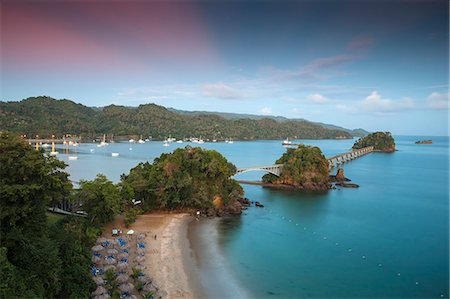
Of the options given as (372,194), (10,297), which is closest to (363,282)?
(10,297)

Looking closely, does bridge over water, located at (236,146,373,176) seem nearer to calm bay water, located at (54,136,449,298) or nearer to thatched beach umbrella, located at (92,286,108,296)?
calm bay water, located at (54,136,449,298)

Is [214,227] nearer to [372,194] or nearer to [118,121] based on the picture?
[372,194]

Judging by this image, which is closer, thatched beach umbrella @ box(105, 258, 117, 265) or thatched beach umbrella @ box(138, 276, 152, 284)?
thatched beach umbrella @ box(138, 276, 152, 284)

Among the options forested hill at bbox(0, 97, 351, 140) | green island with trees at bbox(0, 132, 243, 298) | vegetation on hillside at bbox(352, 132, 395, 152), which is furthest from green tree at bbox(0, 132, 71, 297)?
vegetation on hillside at bbox(352, 132, 395, 152)

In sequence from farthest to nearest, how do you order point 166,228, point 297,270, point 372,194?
point 372,194 < point 166,228 < point 297,270

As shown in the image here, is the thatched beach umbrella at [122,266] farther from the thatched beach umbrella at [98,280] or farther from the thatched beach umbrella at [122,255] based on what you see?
the thatched beach umbrella at [98,280]
